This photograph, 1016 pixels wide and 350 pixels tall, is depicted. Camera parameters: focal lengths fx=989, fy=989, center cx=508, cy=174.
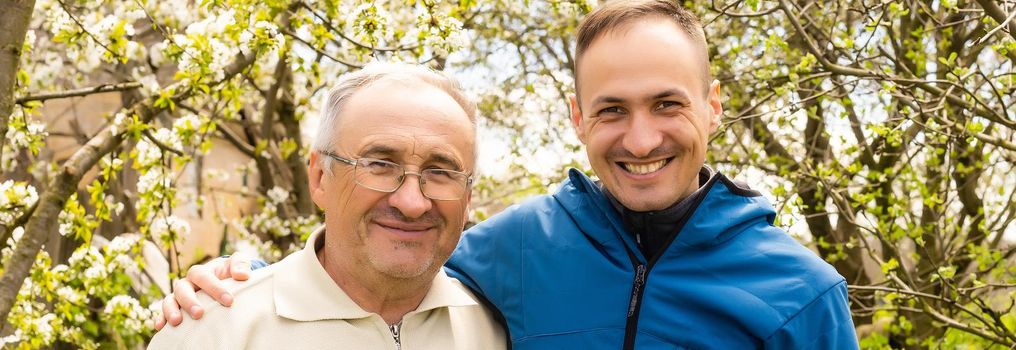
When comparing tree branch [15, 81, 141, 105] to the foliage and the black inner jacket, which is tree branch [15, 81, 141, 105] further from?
the black inner jacket

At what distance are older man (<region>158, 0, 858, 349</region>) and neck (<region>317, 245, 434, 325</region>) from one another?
0.28 metres

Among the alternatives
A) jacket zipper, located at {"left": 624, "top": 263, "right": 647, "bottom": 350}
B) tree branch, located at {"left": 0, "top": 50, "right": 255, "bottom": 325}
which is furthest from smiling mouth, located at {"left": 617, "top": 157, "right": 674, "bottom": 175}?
tree branch, located at {"left": 0, "top": 50, "right": 255, "bottom": 325}

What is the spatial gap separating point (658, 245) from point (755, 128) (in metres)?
3.67

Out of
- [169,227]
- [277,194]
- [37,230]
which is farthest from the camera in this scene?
[277,194]

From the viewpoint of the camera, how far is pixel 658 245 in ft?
8.11

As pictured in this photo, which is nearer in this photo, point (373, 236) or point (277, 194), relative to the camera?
point (373, 236)

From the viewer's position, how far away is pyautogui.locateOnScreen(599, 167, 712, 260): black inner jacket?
2.44 meters

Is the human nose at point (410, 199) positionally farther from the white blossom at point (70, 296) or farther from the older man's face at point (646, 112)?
the white blossom at point (70, 296)

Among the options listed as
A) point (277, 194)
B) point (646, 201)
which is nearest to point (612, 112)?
point (646, 201)

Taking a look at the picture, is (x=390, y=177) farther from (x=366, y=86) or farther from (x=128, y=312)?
(x=128, y=312)

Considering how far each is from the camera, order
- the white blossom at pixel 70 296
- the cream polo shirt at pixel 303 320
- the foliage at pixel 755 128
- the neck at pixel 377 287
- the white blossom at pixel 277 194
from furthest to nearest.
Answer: the white blossom at pixel 277 194 → the white blossom at pixel 70 296 → the foliage at pixel 755 128 → the neck at pixel 377 287 → the cream polo shirt at pixel 303 320

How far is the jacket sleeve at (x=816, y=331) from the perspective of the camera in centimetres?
225

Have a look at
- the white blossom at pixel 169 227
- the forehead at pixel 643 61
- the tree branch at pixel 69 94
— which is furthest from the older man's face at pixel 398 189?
the white blossom at pixel 169 227

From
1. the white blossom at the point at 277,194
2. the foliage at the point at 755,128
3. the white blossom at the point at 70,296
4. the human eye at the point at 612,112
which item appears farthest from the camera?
the white blossom at the point at 277,194
